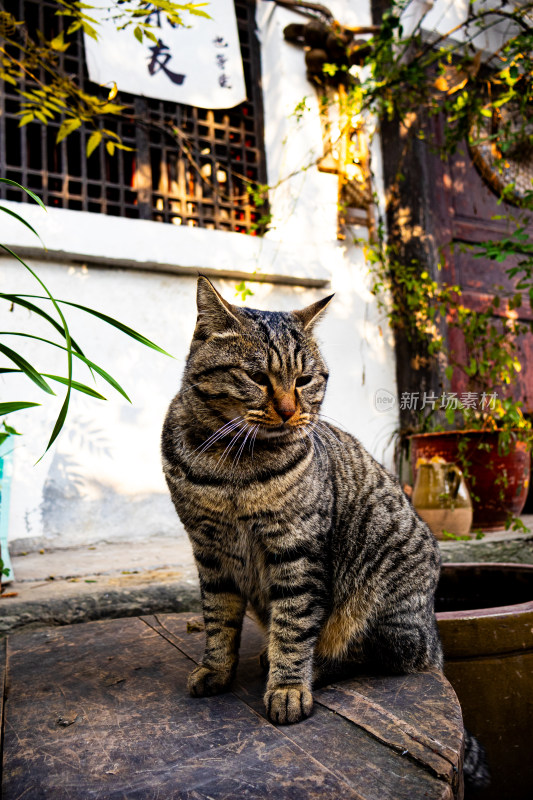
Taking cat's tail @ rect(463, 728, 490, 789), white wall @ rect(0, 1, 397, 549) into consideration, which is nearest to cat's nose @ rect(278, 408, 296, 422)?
cat's tail @ rect(463, 728, 490, 789)

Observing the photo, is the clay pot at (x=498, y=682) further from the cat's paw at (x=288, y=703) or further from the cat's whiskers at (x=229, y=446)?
the cat's whiskers at (x=229, y=446)

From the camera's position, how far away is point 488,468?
3.64 metres

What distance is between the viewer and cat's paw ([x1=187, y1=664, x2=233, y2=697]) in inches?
55.6

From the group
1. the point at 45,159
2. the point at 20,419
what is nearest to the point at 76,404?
the point at 20,419

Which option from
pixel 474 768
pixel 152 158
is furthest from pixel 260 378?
pixel 152 158

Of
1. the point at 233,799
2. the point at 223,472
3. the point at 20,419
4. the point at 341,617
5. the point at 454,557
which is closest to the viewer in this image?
the point at 233,799

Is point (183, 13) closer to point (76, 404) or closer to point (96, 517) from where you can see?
point (76, 404)

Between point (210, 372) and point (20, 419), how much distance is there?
227cm

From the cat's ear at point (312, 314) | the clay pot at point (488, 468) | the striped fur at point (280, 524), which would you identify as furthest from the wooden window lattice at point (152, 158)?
the striped fur at point (280, 524)

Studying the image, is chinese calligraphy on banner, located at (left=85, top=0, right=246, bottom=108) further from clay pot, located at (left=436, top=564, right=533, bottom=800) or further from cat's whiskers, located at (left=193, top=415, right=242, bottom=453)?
clay pot, located at (left=436, top=564, right=533, bottom=800)

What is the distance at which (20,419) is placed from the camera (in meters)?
3.43

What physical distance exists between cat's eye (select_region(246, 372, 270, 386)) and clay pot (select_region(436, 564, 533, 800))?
89cm

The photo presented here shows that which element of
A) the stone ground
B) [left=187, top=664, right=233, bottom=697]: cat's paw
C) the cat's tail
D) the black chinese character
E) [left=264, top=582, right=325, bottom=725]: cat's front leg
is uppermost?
the black chinese character

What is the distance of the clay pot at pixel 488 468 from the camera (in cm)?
359
